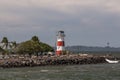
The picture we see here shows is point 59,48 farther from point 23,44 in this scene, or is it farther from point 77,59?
point 23,44

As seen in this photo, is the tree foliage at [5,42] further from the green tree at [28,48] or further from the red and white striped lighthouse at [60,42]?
the red and white striped lighthouse at [60,42]

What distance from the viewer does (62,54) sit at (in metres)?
142

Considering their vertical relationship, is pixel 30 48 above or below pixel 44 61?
above

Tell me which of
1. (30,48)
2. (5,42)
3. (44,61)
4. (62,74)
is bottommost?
Answer: (62,74)

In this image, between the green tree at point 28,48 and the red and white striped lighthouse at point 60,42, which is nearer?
the red and white striped lighthouse at point 60,42

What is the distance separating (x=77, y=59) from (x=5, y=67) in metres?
26.4

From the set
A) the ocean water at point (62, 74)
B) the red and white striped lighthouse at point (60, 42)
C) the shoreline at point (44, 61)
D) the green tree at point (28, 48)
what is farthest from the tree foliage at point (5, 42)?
the ocean water at point (62, 74)

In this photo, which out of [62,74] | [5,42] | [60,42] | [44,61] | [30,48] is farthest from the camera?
[5,42]

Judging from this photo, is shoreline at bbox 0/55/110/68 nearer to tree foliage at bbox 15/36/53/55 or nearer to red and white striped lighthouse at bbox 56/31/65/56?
red and white striped lighthouse at bbox 56/31/65/56

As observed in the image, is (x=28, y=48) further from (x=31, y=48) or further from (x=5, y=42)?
(x=5, y=42)

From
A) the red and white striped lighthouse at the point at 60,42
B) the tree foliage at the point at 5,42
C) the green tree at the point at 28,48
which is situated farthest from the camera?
the tree foliage at the point at 5,42

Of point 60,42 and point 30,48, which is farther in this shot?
point 30,48

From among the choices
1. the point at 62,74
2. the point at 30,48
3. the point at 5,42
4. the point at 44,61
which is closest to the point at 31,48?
the point at 30,48

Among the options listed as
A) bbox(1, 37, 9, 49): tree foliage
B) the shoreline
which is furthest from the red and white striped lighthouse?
bbox(1, 37, 9, 49): tree foliage
